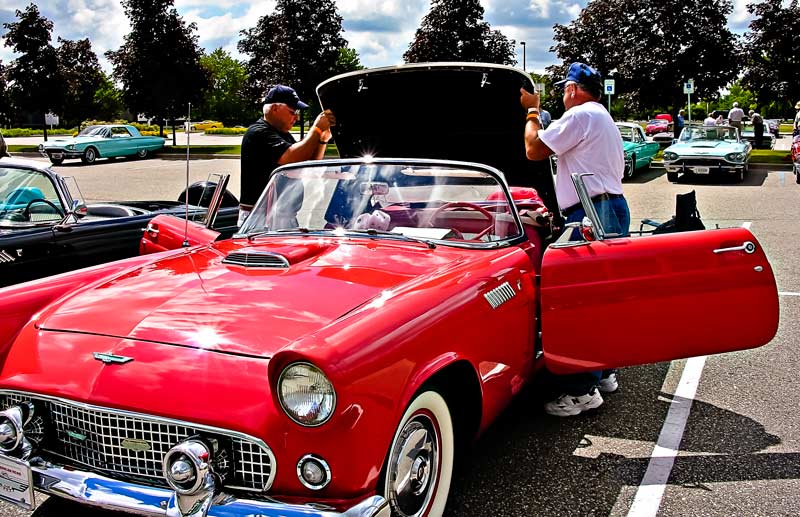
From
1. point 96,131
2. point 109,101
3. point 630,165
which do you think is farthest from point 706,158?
point 109,101

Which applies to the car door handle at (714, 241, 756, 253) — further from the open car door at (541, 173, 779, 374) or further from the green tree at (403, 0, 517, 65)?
the green tree at (403, 0, 517, 65)

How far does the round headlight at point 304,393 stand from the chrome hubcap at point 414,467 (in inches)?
13.5

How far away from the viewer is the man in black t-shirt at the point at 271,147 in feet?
17.4

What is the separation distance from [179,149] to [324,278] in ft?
98.1

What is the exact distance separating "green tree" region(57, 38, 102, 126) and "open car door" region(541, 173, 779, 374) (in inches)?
1361

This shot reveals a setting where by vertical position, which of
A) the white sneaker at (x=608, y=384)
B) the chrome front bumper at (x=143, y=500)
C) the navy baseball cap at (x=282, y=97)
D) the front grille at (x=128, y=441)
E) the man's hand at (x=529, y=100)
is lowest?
the white sneaker at (x=608, y=384)

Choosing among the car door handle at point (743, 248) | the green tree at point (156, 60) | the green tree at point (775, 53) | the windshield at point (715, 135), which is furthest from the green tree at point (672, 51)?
the car door handle at point (743, 248)

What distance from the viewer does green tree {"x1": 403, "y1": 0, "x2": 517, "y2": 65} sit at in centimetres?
3031

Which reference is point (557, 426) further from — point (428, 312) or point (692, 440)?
point (428, 312)

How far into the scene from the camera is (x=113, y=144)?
1083 inches

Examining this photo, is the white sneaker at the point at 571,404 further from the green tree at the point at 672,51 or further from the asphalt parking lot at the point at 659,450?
the green tree at the point at 672,51

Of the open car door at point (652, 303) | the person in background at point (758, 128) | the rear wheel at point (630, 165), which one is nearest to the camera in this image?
the open car door at point (652, 303)

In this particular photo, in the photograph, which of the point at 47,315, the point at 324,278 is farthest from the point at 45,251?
the point at 324,278

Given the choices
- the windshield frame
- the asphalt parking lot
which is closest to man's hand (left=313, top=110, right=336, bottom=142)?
the windshield frame
